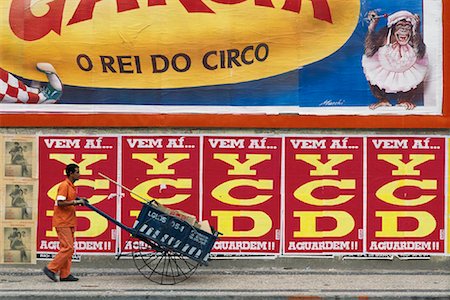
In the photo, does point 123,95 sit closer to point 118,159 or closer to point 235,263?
point 118,159

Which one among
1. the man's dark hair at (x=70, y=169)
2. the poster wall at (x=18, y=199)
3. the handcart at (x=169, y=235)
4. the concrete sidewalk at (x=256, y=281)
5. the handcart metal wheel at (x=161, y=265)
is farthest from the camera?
the poster wall at (x=18, y=199)

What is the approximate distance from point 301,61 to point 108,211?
3692 mm

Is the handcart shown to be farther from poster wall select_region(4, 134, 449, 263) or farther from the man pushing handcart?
poster wall select_region(4, 134, 449, 263)

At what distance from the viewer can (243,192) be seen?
1430 cm

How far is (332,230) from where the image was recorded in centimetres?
1434

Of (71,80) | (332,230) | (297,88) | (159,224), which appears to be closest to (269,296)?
(159,224)

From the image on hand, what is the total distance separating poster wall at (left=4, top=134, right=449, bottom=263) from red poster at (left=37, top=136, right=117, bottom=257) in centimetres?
2

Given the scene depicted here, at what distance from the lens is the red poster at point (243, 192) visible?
14281 millimetres

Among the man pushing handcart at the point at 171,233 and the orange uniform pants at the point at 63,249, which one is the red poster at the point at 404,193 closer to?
the man pushing handcart at the point at 171,233

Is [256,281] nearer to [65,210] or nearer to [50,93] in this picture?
[65,210]

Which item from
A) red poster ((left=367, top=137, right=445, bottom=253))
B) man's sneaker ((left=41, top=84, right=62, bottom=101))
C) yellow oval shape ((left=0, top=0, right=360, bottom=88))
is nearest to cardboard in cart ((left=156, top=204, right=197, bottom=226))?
yellow oval shape ((left=0, top=0, right=360, bottom=88))

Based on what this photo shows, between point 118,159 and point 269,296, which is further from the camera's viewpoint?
point 118,159

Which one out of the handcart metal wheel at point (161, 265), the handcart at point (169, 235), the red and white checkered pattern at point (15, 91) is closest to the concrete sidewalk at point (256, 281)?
the handcart metal wheel at point (161, 265)

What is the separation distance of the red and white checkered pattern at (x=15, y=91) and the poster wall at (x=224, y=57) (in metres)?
0.02
